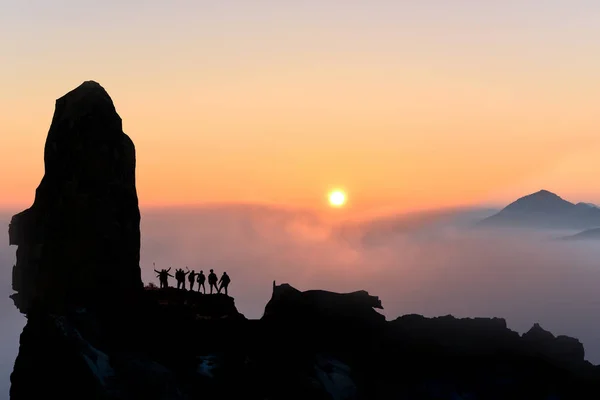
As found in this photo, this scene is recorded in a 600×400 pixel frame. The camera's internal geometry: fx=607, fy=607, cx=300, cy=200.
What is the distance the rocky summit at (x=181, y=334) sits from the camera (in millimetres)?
40969

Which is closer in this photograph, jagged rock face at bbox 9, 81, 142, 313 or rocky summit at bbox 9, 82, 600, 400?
rocky summit at bbox 9, 82, 600, 400

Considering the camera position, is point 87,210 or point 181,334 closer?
point 181,334

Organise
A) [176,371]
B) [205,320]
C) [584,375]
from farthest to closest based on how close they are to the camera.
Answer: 1. [584,375]
2. [205,320]
3. [176,371]

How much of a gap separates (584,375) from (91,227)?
1619 inches

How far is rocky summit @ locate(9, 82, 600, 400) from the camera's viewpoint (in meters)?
41.0

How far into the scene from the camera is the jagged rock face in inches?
1821

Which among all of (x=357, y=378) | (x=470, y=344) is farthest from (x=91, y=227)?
(x=470, y=344)

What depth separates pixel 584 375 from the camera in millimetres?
49469

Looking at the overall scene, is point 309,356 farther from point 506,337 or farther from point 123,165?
point 123,165

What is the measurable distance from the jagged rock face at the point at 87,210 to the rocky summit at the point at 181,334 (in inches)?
3.7

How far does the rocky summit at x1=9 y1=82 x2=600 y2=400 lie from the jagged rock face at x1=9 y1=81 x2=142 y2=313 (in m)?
0.09

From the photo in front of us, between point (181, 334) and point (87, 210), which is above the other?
point (87, 210)

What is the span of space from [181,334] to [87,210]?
1185 centimetres

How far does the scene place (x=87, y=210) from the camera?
46281 millimetres
